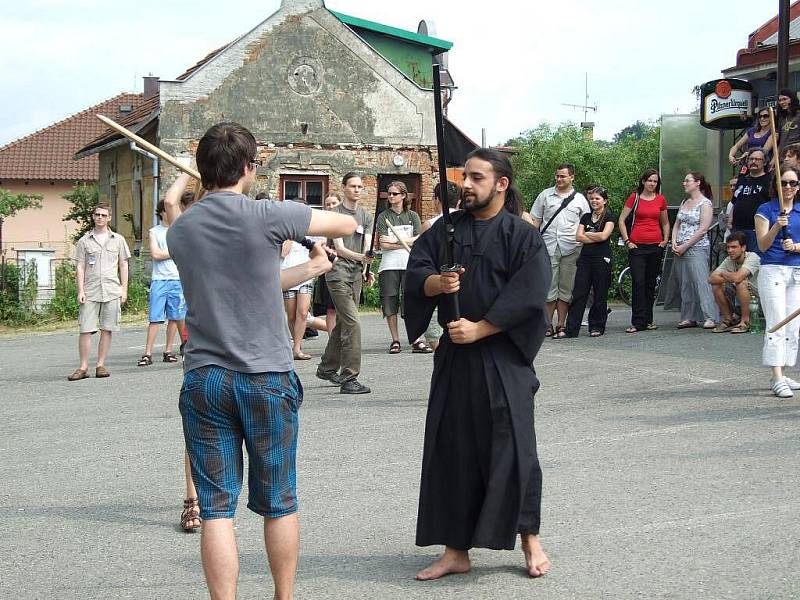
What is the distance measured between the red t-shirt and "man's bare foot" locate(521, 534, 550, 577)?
9.79 meters

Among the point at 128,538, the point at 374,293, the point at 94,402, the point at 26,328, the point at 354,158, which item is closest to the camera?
the point at 128,538

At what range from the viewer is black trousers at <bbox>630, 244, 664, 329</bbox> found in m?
14.2

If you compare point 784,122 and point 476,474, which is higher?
point 784,122

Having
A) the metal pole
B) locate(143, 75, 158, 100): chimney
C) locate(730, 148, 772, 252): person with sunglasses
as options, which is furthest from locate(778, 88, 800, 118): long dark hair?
locate(143, 75, 158, 100): chimney

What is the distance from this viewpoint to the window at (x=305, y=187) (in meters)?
27.1

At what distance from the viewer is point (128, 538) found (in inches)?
229

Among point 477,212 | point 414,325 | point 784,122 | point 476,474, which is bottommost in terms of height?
point 476,474

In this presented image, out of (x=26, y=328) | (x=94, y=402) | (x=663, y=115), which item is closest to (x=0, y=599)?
(x=94, y=402)

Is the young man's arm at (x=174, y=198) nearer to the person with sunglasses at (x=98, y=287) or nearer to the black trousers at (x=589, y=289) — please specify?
the person with sunglasses at (x=98, y=287)

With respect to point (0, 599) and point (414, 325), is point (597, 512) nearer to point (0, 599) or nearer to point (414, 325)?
point (414, 325)

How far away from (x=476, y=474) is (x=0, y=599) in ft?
6.87

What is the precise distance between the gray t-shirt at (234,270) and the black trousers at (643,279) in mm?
10508

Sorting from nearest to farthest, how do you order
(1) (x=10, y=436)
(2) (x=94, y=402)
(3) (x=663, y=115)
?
(1) (x=10, y=436) → (2) (x=94, y=402) → (3) (x=663, y=115)

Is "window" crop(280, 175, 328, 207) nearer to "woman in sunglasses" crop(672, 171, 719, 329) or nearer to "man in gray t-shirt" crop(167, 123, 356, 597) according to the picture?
"woman in sunglasses" crop(672, 171, 719, 329)
